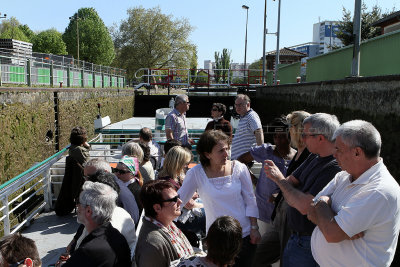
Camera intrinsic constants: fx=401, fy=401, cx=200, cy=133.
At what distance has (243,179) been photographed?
10.4ft

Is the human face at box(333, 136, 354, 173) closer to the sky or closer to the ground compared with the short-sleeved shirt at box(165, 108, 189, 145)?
closer to the sky

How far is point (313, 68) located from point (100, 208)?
12.3m

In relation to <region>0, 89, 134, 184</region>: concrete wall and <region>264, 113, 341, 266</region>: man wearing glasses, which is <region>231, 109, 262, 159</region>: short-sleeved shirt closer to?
<region>264, 113, 341, 266</region>: man wearing glasses

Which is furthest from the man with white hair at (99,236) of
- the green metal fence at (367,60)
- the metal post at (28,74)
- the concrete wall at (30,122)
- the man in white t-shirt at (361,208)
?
the metal post at (28,74)

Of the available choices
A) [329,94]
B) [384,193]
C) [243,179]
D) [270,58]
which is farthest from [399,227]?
[270,58]

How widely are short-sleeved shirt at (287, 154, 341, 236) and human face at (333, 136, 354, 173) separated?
53cm

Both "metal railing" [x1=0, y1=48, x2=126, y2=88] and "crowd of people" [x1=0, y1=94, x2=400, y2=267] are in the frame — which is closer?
"crowd of people" [x1=0, y1=94, x2=400, y2=267]

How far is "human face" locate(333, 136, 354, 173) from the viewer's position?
209 cm

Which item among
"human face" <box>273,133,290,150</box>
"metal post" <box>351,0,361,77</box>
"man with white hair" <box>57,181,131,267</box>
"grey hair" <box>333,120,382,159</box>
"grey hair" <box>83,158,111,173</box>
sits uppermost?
"metal post" <box>351,0,361,77</box>

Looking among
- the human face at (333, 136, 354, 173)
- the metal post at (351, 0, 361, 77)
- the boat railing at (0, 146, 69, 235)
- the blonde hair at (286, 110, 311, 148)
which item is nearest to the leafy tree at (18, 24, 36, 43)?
the boat railing at (0, 146, 69, 235)

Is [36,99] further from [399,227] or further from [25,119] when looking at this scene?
[399,227]

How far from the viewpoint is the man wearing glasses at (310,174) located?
8.73ft

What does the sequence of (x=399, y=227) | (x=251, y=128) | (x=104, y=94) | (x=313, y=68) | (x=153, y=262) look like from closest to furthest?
(x=399, y=227) → (x=153, y=262) → (x=251, y=128) → (x=313, y=68) → (x=104, y=94)

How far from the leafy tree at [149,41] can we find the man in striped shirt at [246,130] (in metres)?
45.7
